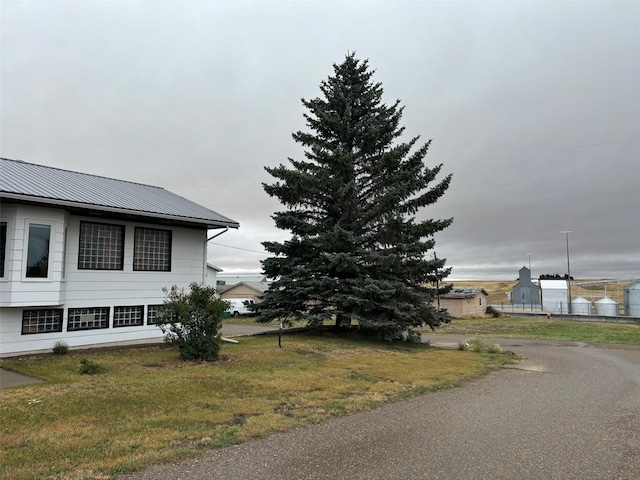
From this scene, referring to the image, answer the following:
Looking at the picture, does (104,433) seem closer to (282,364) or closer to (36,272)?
(282,364)

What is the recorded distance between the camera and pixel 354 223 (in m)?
18.1

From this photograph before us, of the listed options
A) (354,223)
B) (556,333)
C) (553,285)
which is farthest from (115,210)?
(553,285)

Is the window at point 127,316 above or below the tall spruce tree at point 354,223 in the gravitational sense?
below

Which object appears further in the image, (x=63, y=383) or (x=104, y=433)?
(x=63, y=383)

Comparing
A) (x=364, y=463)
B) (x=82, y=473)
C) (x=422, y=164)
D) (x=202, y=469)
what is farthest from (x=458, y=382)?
(x=422, y=164)

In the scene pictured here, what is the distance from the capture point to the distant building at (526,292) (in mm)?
60500

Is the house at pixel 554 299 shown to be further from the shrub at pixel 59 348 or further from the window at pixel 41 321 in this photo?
the window at pixel 41 321

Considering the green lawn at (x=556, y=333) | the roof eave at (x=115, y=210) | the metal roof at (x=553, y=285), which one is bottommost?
the green lawn at (x=556, y=333)

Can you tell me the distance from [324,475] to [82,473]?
2.47 m

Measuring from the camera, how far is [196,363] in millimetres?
10531

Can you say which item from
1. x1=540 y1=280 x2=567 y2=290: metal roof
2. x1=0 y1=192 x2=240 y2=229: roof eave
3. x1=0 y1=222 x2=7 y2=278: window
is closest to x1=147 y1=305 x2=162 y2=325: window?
x1=0 y1=192 x2=240 y2=229: roof eave

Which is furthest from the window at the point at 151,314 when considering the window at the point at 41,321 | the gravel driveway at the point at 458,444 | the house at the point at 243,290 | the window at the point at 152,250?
the house at the point at 243,290

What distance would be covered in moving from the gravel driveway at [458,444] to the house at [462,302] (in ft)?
130

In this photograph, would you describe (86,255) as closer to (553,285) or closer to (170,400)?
(170,400)
